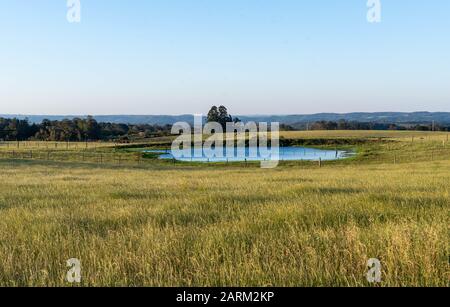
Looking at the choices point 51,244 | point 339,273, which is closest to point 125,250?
point 51,244

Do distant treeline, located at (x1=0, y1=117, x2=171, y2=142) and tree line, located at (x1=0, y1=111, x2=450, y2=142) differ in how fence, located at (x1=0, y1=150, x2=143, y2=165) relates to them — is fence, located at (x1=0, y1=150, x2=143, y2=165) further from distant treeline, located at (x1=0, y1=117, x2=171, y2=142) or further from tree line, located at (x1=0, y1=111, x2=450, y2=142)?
distant treeline, located at (x1=0, y1=117, x2=171, y2=142)

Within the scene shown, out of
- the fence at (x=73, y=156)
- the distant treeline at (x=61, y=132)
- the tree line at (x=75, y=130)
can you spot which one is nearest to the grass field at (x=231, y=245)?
the fence at (x=73, y=156)

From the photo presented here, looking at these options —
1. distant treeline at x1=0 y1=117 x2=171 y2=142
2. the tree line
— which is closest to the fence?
the tree line

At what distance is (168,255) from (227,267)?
0.90m

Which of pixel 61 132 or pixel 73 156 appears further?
pixel 61 132

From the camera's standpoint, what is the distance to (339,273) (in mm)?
4613

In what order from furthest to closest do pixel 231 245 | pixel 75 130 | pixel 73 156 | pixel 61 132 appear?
pixel 75 130 → pixel 61 132 → pixel 73 156 → pixel 231 245

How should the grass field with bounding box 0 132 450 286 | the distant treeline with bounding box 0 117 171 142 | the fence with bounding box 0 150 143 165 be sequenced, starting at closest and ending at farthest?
1. the grass field with bounding box 0 132 450 286
2. the fence with bounding box 0 150 143 165
3. the distant treeline with bounding box 0 117 171 142

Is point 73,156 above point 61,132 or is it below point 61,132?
below

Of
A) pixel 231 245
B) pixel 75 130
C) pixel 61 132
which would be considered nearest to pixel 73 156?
pixel 231 245

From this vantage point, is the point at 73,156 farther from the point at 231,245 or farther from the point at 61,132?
the point at 61,132

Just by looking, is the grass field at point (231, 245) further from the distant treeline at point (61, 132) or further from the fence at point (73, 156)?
the distant treeline at point (61, 132)

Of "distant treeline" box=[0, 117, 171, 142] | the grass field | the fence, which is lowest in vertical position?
the fence
